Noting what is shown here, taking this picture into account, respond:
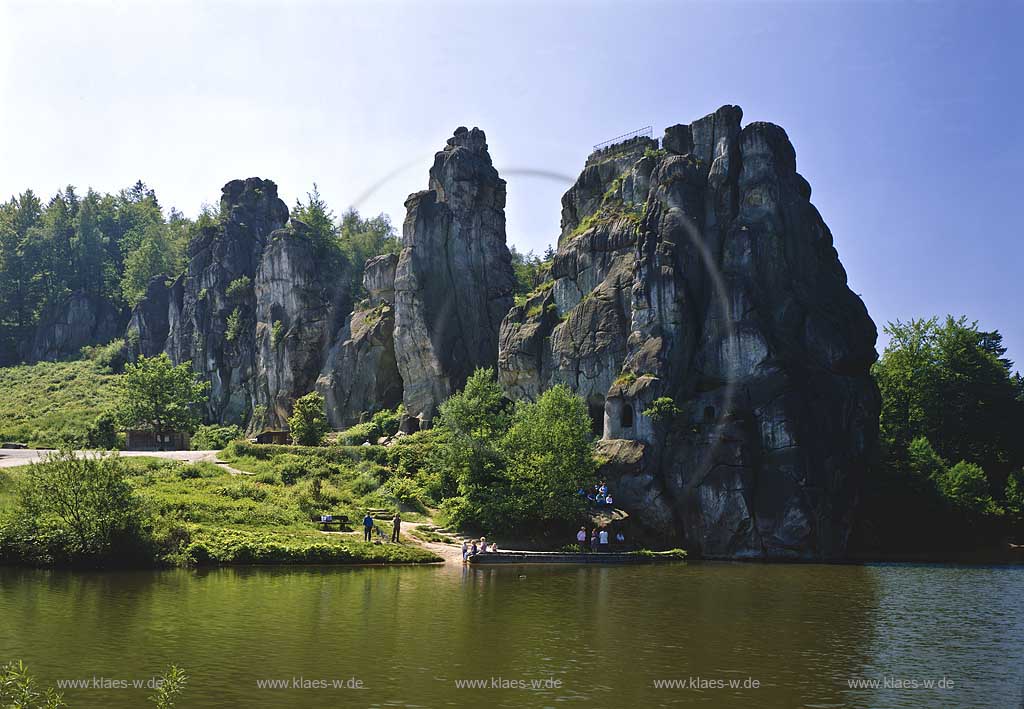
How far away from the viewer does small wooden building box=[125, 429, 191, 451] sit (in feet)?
244

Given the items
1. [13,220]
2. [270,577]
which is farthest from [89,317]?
[270,577]

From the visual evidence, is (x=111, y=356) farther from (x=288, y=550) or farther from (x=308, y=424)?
(x=288, y=550)

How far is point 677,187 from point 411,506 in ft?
96.5

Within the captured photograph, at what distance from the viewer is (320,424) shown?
71375mm

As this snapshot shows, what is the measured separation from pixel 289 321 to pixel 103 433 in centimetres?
2282

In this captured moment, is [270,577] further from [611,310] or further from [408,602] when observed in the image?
[611,310]

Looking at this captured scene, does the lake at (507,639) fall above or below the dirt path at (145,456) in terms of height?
below

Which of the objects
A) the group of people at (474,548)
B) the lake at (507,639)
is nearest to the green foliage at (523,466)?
the group of people at (474,548)

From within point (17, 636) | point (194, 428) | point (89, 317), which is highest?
point (89, 317)

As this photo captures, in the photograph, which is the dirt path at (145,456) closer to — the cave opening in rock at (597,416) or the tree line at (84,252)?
the cave opening in rock at (597,416)

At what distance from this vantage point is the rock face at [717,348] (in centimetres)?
4988

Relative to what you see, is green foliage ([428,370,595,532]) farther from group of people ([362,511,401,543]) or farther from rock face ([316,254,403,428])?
rock face ([316,254,403,428])

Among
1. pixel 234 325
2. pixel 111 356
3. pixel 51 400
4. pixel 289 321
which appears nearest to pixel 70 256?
pixel 111 356

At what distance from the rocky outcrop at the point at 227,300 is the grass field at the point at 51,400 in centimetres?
1109
